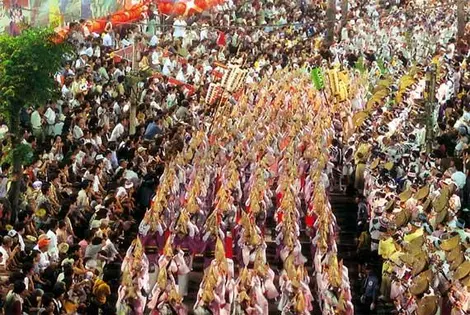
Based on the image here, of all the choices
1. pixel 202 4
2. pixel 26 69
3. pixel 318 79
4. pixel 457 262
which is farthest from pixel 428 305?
pixel 202 4

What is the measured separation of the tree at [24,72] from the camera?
2042 centimetres

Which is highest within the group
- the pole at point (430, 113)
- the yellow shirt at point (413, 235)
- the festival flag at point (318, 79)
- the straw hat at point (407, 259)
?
the festival flag at point (318, 79)

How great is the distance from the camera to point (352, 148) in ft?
83.1

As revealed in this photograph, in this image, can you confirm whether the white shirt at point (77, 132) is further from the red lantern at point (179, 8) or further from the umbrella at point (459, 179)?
the red lantern at point (179, 8)

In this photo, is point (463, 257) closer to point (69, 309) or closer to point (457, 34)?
point (69, 309)

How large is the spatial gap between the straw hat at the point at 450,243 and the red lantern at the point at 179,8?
66.8ft

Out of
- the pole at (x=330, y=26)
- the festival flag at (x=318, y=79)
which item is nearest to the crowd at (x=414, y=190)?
the festival flag at (x=318, y=79)

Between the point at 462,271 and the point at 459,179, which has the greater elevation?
the point at 459,179

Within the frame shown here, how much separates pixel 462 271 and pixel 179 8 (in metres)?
22.0

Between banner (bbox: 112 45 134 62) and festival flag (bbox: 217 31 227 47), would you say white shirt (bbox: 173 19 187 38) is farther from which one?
banner (bbox: 112 45 134 62)

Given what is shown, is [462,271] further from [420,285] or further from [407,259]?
[407,259]

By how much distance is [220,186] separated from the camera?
71.3 feet

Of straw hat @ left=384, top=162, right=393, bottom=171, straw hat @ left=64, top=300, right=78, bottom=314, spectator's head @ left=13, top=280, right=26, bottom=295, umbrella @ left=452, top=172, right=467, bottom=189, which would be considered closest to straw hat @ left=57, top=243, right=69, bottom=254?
straw hat @ left=64, top=300, right=78, bottom=314

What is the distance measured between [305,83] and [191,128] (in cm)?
526
